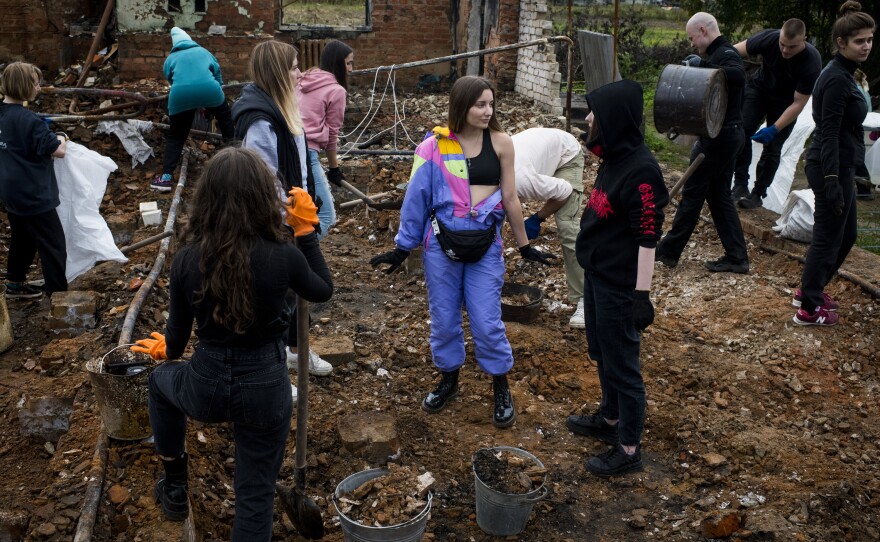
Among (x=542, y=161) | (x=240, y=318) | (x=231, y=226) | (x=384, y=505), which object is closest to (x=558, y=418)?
(x=384, y=505)

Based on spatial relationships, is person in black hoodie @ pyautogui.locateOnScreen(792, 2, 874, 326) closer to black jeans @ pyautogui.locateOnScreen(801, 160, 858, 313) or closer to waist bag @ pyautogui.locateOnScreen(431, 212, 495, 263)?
black jeans @ pyautogui.locateOnScreen(801, 160, 858, 313)

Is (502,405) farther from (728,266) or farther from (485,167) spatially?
(728,266)

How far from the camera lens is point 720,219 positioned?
262 inches

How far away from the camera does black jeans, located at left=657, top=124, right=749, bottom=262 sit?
20.8 feet

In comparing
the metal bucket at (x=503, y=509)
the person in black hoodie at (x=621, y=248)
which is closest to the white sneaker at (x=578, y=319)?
the person in black hoodie at (x=621, y=248)

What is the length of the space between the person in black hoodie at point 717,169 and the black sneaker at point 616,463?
288cm

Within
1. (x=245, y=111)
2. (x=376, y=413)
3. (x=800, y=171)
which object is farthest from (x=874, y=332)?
(x=800, y=171)

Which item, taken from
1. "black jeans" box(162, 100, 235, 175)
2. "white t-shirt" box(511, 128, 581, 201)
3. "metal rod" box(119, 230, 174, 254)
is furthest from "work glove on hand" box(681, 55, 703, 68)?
"black jeans" box(162, 100, 235, 175)

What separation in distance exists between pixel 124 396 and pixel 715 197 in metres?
4.89

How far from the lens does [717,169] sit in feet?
21.1

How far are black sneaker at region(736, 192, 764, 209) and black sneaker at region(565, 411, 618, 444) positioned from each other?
402 cm

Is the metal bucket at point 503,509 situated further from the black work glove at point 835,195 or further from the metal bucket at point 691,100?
the metal bucket at point 691,100

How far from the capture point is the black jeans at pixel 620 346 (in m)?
4.00

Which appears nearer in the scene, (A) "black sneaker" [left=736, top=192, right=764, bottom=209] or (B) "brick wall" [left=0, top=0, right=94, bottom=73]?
(A) "black sneaker" [left=736, top=192, right=764, bottom=209]
